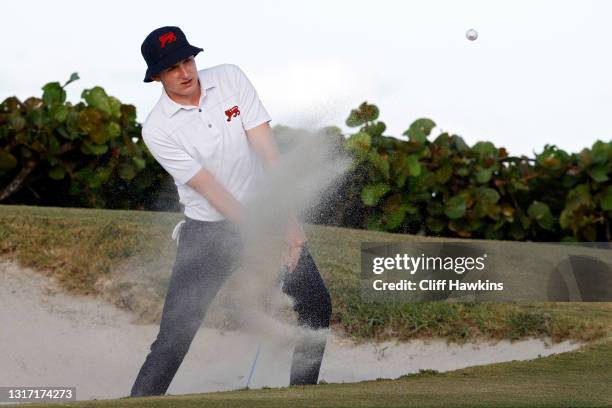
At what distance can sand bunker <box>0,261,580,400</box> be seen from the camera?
25.4 ft

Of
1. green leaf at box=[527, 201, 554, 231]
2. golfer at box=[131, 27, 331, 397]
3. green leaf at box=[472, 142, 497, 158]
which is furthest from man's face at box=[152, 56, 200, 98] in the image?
green leaf at box=[527, 201, 554, 231]

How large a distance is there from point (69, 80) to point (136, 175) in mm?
1408

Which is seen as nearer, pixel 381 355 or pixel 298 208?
pixel 298 208

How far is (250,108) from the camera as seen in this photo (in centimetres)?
576

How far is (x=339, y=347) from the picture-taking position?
806cm

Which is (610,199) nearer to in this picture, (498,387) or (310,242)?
(310,242)

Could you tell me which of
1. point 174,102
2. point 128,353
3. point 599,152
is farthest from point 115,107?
point 174,102

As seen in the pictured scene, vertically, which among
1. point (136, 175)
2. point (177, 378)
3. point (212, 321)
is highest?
point (136, 175)

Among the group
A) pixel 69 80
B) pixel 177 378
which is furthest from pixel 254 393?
pixel 69 80

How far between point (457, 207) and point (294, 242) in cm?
612

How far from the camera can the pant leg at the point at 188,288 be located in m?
5.82

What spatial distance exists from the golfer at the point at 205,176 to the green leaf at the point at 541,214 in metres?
6.44

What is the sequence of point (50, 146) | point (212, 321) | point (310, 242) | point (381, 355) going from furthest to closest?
point (50, 146) < point (310, 242) < point (212, 321) < point (381, 355)

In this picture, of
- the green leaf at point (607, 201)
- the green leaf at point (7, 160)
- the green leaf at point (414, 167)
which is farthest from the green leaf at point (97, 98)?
the green leaf at point (607, 201)
